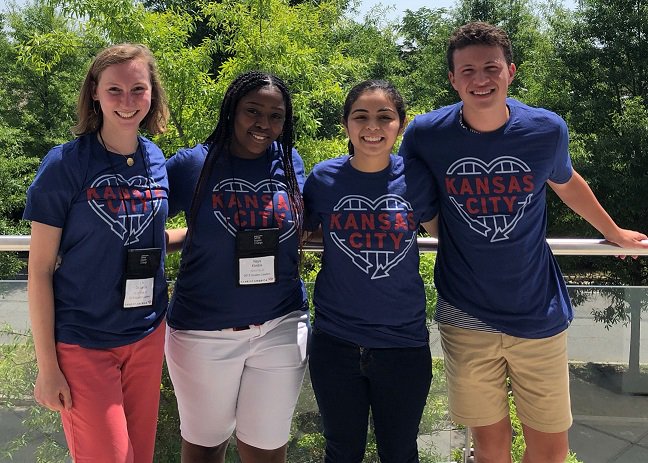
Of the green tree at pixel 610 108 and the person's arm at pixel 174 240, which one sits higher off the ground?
the green tree at pixel 610 108

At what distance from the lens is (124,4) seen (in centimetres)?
576

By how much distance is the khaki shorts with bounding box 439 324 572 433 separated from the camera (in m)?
2.14

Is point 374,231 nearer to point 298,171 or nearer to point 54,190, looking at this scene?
point 298,171

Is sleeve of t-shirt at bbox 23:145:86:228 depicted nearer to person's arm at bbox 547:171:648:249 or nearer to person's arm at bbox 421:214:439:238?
person's arm at bbox 421:214:439:238

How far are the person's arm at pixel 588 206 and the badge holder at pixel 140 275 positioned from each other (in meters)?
1.43

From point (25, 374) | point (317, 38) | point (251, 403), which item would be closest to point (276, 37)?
point (317, 38)

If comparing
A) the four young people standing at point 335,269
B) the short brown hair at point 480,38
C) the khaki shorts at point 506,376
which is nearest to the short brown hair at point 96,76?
the four young people standing at point 335,269

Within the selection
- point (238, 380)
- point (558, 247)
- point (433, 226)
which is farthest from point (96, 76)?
point (558, 247)

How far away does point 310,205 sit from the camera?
2131mm

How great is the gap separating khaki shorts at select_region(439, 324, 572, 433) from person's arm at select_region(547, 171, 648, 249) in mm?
504

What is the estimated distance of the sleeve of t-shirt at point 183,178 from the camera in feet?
6.73

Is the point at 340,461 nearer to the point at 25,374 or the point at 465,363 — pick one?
the point at 465,363

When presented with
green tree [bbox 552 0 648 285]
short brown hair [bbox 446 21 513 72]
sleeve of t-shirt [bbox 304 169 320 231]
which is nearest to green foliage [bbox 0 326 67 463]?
sleeve of t-shirt [bbox 304 169 320 231]

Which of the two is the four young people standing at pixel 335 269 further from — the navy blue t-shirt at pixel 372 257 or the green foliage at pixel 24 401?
the green foliage at pixel 24 401
